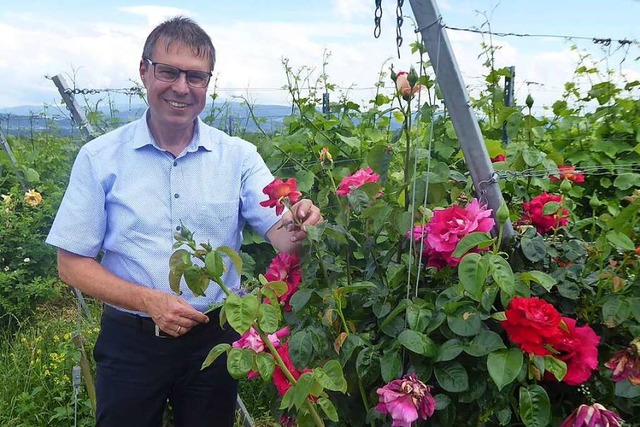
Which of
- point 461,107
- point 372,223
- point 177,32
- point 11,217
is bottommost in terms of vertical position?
point 11,217

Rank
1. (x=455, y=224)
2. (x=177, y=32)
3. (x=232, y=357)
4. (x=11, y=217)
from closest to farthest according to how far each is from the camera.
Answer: (x=232, y=357)
(x=455, y=224)
(x=177, y=32)
(x=11, y=217)

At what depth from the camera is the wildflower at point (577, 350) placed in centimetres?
111

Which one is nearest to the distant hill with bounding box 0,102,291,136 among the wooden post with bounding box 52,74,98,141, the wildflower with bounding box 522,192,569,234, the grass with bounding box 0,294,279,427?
the wooden post with bounding box 52,74,98,141

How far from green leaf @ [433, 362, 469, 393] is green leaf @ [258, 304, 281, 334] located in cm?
28

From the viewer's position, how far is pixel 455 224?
1.17 m

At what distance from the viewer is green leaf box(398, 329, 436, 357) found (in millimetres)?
1100

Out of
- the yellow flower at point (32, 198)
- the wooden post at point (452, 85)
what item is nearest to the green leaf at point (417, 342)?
the wooden post at point (452, 85)

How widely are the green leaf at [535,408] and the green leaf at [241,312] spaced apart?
1.47 ft

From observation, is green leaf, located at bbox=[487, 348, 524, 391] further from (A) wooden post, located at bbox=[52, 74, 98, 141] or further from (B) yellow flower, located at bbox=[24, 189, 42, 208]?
(B) yellow flower, located at bbox=[24, 189, 42, 208]

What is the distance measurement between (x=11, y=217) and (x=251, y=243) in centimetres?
148

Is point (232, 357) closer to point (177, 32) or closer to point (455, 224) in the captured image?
point (455, 224)

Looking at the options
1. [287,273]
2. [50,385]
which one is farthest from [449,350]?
[50,385]

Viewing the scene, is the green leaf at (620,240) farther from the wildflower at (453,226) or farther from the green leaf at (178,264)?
the green leaf at (178,264)

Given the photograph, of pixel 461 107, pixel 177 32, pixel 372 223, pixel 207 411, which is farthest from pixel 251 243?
pixel 461 107
